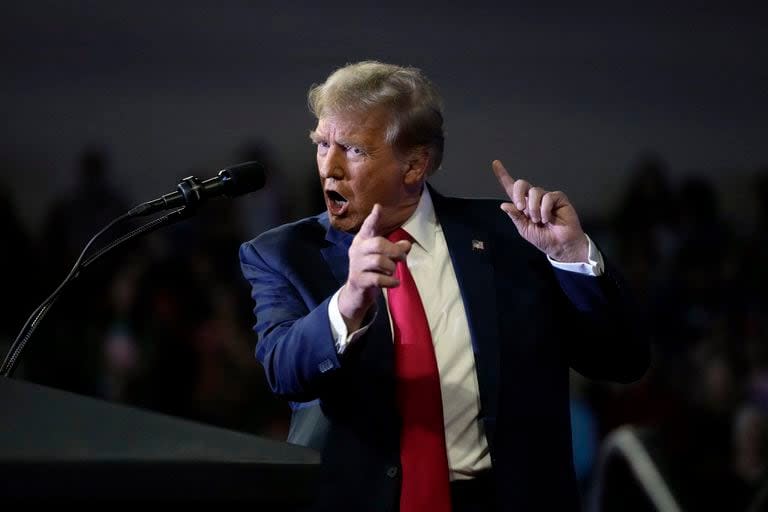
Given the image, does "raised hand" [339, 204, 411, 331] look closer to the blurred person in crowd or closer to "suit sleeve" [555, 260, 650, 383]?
"suit sleeve" [555, 260, 650, 383]

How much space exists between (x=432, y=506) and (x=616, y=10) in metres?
4.38

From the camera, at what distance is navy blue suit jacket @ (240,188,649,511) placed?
5.89 ft

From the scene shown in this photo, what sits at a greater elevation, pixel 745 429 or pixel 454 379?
pixel 454 379

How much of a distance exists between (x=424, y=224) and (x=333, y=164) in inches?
7.5

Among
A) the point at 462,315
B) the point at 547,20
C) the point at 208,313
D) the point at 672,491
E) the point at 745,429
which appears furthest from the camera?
the point at 547,20

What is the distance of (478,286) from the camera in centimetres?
190

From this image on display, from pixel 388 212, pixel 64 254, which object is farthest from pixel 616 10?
pixel 388 212

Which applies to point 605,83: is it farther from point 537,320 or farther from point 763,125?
point 537,320

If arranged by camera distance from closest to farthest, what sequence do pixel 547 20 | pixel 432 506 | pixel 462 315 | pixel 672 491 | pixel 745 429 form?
pixel 432 506 → pixel 462 315 → pixel 672 491 → pixel 745 429 → pixel 547 20

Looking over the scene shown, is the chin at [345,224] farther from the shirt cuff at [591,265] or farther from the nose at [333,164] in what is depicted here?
the shirt cuff at [591,265]

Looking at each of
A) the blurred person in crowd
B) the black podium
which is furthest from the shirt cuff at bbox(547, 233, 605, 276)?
the blurred person in crowd

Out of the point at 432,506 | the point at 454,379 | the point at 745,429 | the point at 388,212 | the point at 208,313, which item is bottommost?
the point at 745,429

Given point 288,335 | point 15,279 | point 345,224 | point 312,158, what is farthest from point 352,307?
point 312,158

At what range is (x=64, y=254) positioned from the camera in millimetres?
4910
